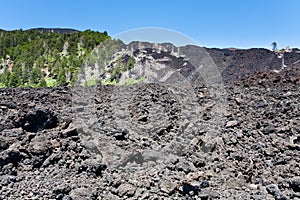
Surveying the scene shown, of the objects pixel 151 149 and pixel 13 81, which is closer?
pixel 151 149

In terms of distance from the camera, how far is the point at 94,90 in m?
10.4

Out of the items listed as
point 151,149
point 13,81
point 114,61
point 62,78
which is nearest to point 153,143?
point 151,149

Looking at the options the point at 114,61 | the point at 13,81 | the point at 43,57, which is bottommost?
the point at 13,81

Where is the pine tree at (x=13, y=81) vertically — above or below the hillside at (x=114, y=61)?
below

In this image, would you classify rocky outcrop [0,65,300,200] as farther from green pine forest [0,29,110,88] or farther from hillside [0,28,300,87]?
green pine forest [0,29,110,88]

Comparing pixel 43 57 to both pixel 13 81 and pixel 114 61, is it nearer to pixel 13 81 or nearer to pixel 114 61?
pixel 13 81

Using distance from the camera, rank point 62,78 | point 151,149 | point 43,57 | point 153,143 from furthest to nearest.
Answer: point 43,57 < point 62,78 < point 153,143 < point 151,149

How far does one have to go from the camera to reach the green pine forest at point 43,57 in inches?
1041

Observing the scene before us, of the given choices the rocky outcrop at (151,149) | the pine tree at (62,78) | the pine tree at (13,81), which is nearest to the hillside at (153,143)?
the rocky outcrop at (151,149)

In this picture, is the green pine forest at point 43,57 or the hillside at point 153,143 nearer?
the hillside at point 153,143

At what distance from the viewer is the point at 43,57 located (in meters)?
32.7

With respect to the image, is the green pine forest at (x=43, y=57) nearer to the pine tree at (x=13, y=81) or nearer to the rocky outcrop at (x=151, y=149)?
the pine tree at (x=13, y=81)

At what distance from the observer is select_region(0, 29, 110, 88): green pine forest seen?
1041 inches

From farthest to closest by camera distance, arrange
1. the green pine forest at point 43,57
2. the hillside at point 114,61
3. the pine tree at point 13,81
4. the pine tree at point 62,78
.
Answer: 1. the green pine forest at point 43,57
2. the pine tree at point 13,81
3. the pine tree at point 62,78
4. the hillside at point 114,61
